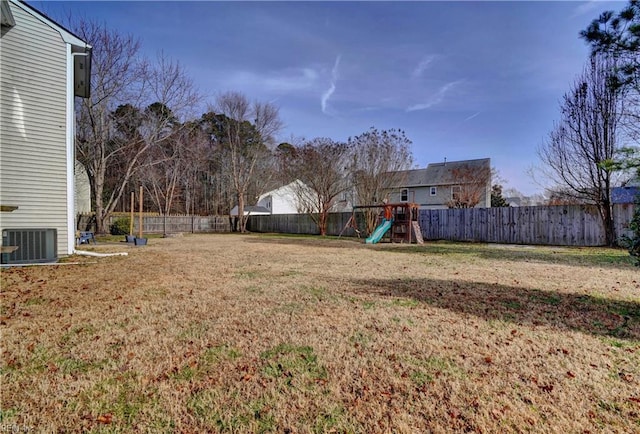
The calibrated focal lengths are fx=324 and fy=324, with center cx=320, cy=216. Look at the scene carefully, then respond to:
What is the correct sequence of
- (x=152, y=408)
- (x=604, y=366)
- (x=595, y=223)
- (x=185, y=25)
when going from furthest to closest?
(x=595, y=223) < (x=185, y=25) < (x=604, y=366) < (x=152, y=408)

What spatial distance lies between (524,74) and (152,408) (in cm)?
1405

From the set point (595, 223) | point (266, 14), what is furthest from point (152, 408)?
point (595, 223)

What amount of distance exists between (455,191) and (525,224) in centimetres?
1280

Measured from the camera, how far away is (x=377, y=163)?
18.1 m

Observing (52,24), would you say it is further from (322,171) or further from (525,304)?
(322,171)

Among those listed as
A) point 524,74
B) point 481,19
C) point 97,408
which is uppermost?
point 481,19

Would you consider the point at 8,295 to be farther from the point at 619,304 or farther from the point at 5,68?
the point at 619,304

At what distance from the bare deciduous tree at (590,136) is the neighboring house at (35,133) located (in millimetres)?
16706

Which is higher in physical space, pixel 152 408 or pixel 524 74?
pixel 524 74

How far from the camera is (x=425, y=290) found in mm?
4789

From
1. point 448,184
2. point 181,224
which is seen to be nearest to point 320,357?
point 181,224

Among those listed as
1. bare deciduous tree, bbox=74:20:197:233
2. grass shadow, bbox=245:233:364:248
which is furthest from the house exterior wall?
bare deciduous tree, bbox=74:20:197:233

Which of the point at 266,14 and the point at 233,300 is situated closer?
the point at 233,300

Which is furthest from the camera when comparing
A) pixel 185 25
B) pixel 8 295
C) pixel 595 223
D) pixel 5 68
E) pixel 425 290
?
pixel 595 223
